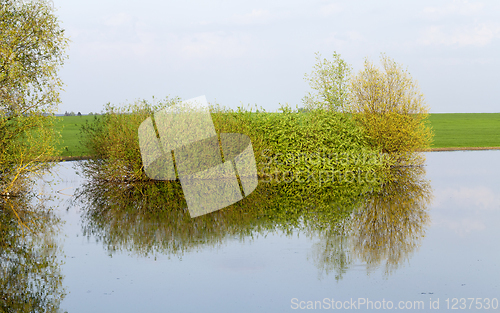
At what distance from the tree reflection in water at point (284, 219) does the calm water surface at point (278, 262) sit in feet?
0.16

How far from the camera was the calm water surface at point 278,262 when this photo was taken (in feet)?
23.0

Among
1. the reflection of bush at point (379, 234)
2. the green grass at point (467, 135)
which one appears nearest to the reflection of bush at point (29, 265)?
the reflection of bush at point (379, 234)

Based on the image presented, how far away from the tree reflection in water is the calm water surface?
0.05 metres

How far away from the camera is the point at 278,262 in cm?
869

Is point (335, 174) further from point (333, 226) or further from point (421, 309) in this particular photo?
point (421, 309)

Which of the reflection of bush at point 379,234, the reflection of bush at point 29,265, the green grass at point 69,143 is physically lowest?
the reflection of bush at point 379,234

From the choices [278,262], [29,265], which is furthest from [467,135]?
[29,265]

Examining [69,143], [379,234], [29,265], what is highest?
[69,143]

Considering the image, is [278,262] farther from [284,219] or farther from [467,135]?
[467,135]

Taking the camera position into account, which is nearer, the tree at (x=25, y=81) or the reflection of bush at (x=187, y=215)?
the reflection of bush at (x=187, y=215)

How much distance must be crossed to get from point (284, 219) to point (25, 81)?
10228mm

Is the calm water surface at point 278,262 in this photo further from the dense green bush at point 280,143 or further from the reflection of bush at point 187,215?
the dense green bush at point 280,143

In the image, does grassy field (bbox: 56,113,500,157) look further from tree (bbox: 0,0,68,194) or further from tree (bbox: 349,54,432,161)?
tree (bbox: 349,54,432,161)

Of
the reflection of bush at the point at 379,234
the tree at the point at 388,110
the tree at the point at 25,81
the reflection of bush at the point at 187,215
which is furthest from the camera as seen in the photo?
the tree at the point at 388,110
